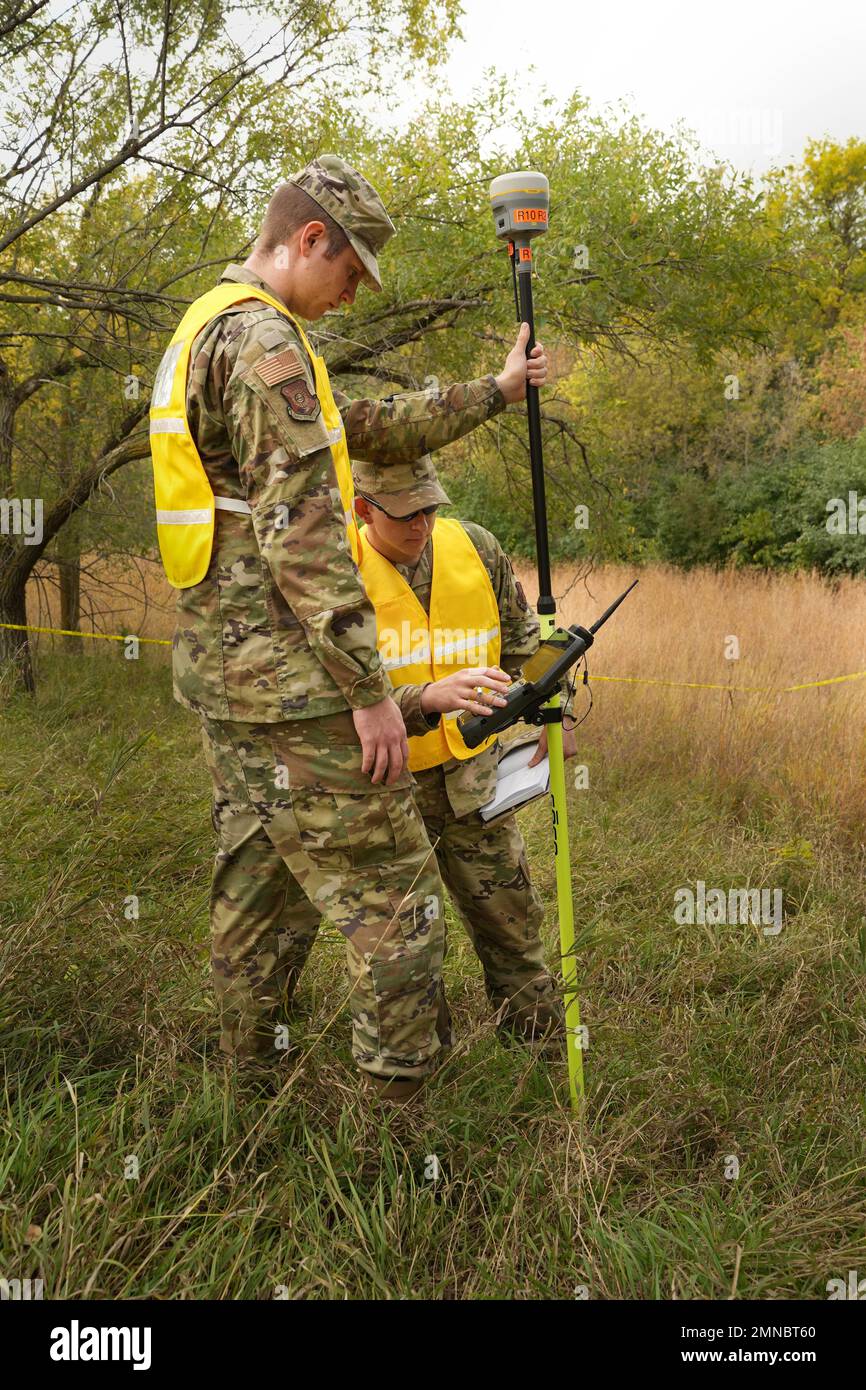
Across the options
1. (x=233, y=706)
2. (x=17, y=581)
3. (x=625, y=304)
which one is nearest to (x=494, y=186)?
(x=233, y=706)

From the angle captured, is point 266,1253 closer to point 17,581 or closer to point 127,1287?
point 127,1287

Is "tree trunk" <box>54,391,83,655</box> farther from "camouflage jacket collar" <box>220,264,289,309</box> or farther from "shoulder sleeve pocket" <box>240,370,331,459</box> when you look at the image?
"shoulder sleeve pocket" <box>240,370,331,459</box>

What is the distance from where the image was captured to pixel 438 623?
2.86 m

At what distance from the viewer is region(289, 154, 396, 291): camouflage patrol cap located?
86.3 inches

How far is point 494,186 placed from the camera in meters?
2.41

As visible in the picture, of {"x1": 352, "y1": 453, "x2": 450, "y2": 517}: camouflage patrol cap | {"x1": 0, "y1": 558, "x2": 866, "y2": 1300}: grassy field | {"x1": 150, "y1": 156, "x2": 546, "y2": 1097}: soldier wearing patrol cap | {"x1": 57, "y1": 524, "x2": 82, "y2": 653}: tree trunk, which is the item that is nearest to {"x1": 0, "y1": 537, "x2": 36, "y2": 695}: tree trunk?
{"x1": 57, "y1": 524, "x2": 82, "y2": 653}: tree trunk

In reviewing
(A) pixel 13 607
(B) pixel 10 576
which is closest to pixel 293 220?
(B) pixel 10 576

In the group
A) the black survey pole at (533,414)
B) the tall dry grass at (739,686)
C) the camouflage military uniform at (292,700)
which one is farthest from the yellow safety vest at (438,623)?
the tall dry grass at (739,686)

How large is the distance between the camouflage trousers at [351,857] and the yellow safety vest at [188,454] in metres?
0.41

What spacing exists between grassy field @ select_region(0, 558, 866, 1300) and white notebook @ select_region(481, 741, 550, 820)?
394mm

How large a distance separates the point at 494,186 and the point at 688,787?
3.66 metres

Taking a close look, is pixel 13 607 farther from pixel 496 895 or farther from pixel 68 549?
pixel 496 895

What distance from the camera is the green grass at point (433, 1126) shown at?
6.63ft

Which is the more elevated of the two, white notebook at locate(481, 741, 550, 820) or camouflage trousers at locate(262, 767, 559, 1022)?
white notebook at locate(481, 741, 550, 820)
